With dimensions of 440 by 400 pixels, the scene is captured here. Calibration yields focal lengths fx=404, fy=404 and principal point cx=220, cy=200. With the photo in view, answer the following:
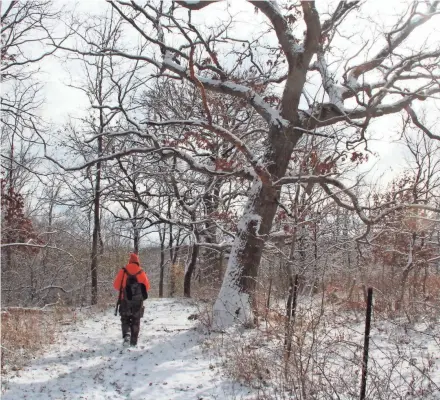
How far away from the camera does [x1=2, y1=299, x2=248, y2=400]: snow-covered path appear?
16.5 ft

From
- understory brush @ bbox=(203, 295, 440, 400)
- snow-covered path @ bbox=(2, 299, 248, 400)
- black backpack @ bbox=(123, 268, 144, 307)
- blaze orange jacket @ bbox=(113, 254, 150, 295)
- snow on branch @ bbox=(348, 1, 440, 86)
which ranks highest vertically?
snow on branch @ bbox=(348, 1, 440, 86)

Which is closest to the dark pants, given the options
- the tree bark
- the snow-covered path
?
the snow-covered path

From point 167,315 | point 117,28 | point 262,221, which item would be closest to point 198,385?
point 262,221

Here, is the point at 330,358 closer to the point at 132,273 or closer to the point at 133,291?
the point at 133,291

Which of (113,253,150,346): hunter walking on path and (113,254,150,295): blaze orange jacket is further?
(113,254,150,295): blaze orange jacket

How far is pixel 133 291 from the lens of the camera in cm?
744

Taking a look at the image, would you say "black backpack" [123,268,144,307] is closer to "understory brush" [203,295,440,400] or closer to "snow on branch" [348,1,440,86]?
"understory brush" [203,295,440,400]

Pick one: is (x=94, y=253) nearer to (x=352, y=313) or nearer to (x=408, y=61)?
(x=352, y=313)

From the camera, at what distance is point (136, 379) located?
5.62 m

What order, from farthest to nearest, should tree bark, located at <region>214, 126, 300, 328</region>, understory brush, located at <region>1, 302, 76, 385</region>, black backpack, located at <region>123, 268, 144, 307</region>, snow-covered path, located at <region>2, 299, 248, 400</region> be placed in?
tree bark, located at <region>214, 126, 300, 328</region>, black backpack, located at <region>123, 268, 144, 307</region>, understory brush, located at <region>1, 302, 76, 385</region>, snow-covered path, located at <region>2, 299, 248, 400</region>

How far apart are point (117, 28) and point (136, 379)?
1173 centimetres

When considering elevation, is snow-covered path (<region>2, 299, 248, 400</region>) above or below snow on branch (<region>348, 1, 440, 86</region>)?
below

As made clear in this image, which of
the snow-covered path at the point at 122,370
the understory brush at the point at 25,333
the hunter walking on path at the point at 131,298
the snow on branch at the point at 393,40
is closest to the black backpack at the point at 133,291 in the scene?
the hunter walking on path at the point at 131,298

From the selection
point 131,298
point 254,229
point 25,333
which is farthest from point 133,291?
point 254,229
